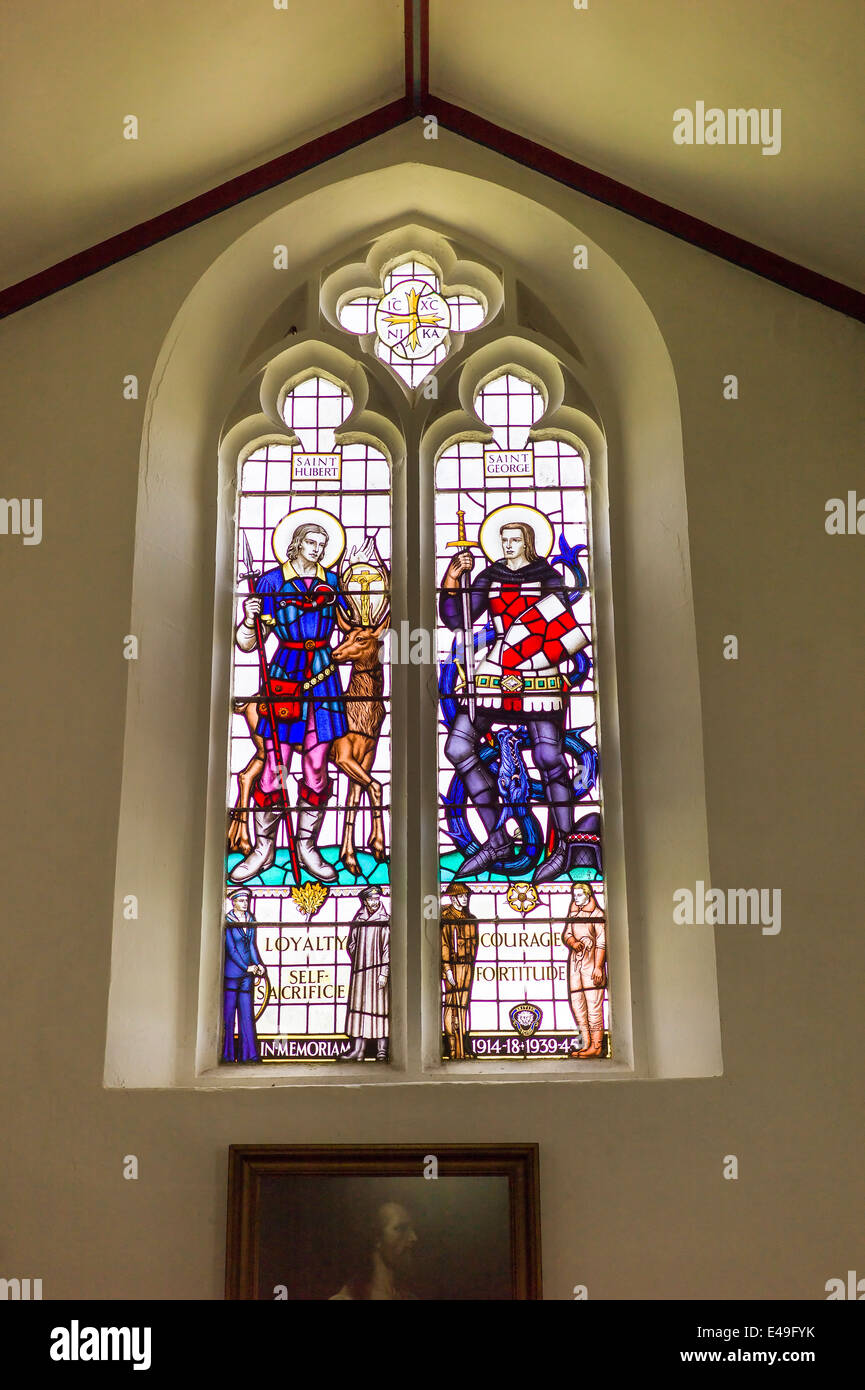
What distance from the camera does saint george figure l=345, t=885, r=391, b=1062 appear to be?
4453mm

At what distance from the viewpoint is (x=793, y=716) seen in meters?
4.29

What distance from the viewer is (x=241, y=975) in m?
4.53

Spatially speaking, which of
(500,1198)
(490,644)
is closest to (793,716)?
(490,644)

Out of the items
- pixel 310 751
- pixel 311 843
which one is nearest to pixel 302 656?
pixel 310 751

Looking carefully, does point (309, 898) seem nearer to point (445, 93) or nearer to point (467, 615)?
point (467, 615)

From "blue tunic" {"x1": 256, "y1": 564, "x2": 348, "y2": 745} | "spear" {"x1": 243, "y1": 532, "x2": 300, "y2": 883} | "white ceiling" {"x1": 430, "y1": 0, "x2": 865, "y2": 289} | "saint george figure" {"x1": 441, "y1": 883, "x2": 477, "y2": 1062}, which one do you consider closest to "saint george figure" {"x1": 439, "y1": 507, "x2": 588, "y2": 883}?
"saint george figure" {"x1": 441, "y1": 883, "x2": 477, "y2": 1062}

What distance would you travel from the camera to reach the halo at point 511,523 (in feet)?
16.8

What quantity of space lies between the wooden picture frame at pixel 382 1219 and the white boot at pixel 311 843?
3.45 ft

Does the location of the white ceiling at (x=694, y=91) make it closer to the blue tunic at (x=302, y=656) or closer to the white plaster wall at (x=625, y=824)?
the white plaster wall at (x=625, y=824)

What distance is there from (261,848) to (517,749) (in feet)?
3.16

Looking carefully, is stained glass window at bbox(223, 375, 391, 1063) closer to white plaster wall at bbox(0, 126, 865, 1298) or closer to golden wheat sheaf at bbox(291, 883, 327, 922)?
golden wheat sheaf at bbox(291, 883, 327, 922)

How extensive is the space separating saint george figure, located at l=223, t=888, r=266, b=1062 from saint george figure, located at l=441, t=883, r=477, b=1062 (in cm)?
62

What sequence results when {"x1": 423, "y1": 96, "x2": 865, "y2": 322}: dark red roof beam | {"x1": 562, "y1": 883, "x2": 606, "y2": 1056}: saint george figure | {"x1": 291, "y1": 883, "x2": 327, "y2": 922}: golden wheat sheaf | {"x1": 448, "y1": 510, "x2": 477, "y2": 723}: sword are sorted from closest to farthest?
{"x1": 562, "y1": 883, "x2": 606, "y2": 1056}: saint george figure, {"x1": 291, "y1": 883, "x2": 327, "y2": 922}: golden wheat sheaf, {"x1": 423, "y1": 96, "x2": 865, "y2": 322}: dark red roof beam, {"x1": 448, "y1": 510, "x2": 477, "y2": 723}: sword
